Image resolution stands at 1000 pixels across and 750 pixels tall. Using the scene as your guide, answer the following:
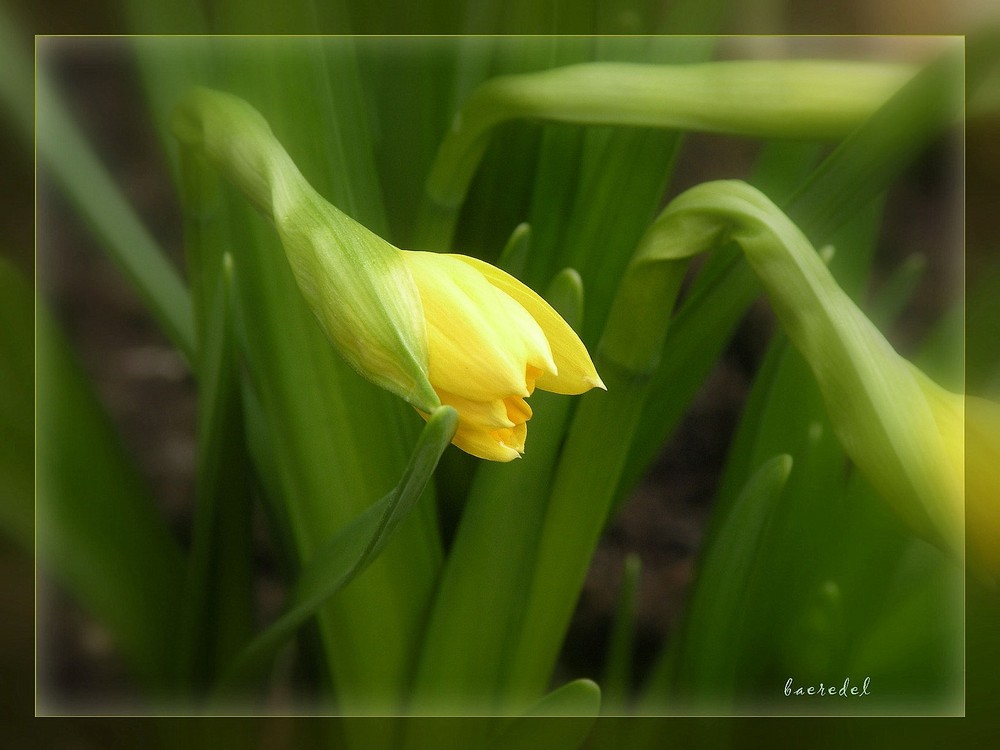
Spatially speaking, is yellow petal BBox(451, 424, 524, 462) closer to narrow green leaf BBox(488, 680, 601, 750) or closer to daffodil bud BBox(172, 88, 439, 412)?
daffodil bud BBox(172, 88, 439, 412)

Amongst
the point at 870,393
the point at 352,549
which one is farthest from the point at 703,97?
the point at 352,549

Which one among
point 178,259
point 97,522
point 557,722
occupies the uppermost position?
point 178,259

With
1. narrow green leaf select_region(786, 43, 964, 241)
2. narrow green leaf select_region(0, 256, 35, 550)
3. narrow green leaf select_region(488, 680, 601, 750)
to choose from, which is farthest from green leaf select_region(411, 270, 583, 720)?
narrow green leaf select_region(0, 256, 35, 550)

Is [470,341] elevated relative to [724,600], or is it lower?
elevated

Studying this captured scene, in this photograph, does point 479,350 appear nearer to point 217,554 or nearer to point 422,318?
point 422,318

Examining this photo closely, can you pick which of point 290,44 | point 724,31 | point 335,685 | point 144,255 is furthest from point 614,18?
point 335,685

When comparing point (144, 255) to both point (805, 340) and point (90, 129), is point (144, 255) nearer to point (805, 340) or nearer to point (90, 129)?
point (90, 129)
